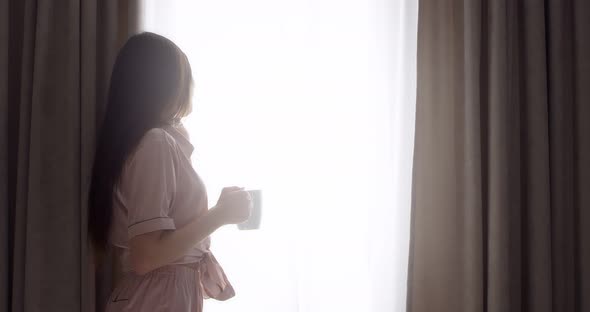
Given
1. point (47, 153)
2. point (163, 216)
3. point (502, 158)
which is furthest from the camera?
point (502, 158)

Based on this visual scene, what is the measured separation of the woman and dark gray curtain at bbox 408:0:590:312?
35.4 inches

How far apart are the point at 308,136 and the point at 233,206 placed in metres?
0.64

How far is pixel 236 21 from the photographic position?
182cm

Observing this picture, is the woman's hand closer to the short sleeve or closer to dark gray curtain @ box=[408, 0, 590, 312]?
the short sleeve

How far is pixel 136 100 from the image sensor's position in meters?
1.27

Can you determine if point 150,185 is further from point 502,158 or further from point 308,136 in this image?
point 502,158

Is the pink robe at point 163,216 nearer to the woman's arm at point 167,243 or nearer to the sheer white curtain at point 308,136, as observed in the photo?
the woman's arm at point 167,243

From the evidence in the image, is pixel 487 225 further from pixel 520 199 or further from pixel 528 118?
pixel 528 118

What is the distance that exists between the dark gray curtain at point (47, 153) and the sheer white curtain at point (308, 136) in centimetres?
29

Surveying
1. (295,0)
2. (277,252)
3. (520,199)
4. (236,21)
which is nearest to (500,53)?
(520,199)

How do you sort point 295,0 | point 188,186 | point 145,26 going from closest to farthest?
point 188,186 < point 145,26 < point 295,0

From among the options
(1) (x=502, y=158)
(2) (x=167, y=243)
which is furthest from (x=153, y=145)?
(1) (x=502, y=158)

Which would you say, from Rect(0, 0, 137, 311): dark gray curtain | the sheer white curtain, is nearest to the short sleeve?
Rect(0, 0, 137, 311): dark gray curtain

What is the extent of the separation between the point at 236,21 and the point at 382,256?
102 centimetres
